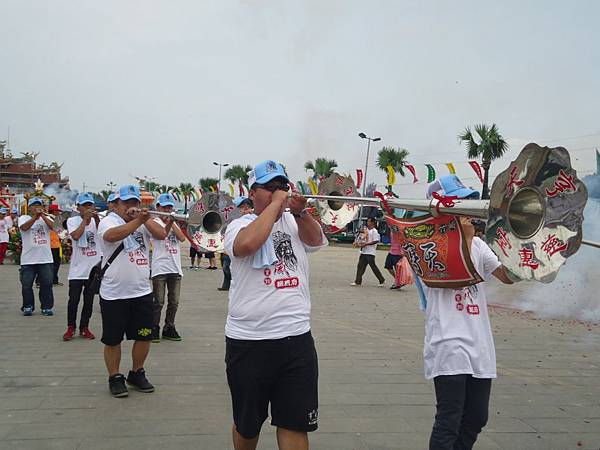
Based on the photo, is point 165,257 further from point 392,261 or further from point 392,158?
point 392,158

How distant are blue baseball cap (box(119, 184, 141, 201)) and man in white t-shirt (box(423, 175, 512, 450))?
2.83 meters

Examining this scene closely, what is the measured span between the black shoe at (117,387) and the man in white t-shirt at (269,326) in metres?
2.03

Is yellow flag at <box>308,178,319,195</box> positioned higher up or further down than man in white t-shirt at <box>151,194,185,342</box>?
higher up

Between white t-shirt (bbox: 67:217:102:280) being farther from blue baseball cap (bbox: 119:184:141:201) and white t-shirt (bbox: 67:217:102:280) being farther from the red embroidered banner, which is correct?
the red embroidered banner

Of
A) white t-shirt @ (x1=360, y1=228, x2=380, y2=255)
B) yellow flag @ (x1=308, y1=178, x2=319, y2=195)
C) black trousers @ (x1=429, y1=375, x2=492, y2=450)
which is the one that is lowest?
white t-shirt @ (x1=360, y1=228, x2=380, y2=255)

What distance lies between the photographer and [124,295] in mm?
4711

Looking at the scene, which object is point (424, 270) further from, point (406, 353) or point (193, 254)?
point (193, 254)

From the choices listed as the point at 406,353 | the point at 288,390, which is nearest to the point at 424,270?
the point at 288,390

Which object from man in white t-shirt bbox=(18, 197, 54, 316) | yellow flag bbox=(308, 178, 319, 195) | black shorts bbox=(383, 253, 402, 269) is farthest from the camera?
black shorts bbox=(383, 253, 402, 269)

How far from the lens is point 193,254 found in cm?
1684

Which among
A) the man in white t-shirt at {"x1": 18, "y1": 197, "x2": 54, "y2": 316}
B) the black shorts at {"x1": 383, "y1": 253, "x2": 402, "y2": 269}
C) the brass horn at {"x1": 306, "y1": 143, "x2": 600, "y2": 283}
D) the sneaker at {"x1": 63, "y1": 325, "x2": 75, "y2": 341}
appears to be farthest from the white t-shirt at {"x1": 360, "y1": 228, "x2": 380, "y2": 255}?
the brass horn at {"x1": 306, "y1": 143, "x2": 600, "y2": 283}

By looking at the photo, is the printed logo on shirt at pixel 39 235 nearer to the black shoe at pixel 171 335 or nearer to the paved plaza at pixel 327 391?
the paved plaza at pixel 327 391

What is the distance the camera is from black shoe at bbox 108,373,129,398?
4637mm

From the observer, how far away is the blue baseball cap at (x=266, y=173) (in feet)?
9.61
